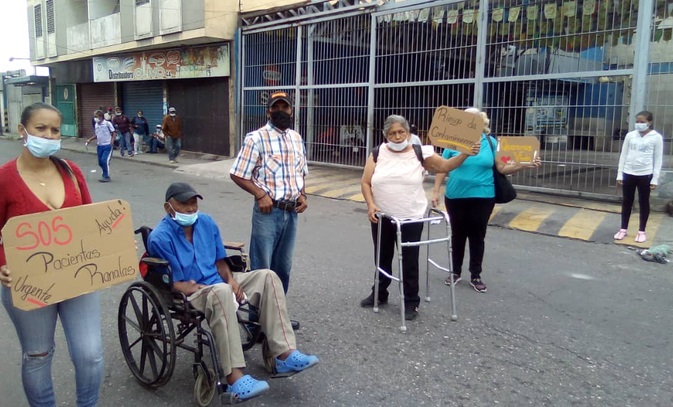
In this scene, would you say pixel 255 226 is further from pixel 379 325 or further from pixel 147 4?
pixel 147 4

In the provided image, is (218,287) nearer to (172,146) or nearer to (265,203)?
(265,203)

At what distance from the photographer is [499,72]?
11008mm

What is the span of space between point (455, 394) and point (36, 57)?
29527 mm

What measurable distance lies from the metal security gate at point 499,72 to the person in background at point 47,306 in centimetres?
906

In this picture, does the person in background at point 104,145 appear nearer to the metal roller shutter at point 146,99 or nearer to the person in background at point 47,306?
the metal roller shutter at point 146,99

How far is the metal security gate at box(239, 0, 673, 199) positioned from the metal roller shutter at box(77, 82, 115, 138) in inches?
476

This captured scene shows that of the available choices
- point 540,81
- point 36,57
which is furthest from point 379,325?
point 36,57

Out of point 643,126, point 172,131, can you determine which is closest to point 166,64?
point 172,131

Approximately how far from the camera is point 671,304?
5094 mm

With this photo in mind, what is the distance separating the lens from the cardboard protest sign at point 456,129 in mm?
4305

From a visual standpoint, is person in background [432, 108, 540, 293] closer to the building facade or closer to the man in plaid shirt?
the man in plaid shirt

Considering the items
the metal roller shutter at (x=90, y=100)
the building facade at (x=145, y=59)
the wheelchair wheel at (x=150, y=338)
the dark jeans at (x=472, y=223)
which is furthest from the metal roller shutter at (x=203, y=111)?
the wheelchair wheel at (x=150, y=338)

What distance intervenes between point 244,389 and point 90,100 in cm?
2619

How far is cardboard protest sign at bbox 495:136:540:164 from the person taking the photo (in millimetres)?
5031
